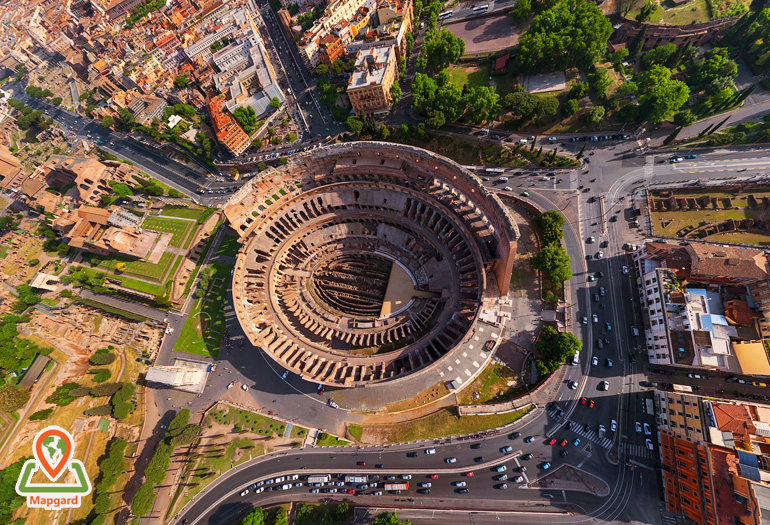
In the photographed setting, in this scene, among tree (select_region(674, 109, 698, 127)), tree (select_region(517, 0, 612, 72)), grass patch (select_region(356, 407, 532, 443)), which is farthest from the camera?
tree (select_region(517, 0, 612, 72))

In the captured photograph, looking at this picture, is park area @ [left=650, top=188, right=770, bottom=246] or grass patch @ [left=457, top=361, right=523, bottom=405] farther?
park area @ [left=650, top=188, right=770, bottom=246]

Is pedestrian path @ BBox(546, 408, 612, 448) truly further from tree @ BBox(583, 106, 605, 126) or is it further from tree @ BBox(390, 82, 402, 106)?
tree @ BBox(390, 82, 402, 106)

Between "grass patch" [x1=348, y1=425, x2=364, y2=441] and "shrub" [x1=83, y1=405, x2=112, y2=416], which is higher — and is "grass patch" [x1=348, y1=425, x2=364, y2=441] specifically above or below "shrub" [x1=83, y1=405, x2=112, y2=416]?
above

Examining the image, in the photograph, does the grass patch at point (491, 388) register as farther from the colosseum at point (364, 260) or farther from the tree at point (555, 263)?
the tree at point (555, 263)

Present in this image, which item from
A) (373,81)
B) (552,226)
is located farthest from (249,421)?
(373,81)

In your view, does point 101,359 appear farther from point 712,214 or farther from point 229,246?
point 712,214

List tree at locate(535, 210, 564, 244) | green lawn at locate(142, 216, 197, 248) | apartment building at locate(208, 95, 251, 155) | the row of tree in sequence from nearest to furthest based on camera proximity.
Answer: the row of tree
tree at locate(535, 210, 564, 244)
green lawn at locate(142, 216, 197, 248)
apartment building at locate(208, 95, 251, 155)

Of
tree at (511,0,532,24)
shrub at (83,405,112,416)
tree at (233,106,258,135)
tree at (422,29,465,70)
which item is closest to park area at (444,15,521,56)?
tree at (511,0,532,24)
